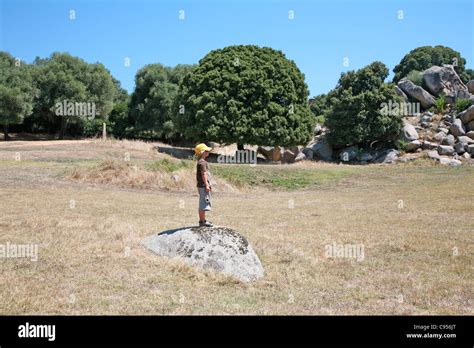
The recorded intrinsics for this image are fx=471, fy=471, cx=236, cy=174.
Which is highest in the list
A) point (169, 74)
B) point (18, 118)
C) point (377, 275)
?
point (169, 74)

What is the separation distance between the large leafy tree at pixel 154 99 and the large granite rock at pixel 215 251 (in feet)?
153

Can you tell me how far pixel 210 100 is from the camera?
41.5 metres

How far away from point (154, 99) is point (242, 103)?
62.4 feet

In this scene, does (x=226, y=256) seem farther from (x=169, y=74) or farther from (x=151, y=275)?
(x=169, y=74)

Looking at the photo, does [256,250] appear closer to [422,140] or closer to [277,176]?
[277,176]

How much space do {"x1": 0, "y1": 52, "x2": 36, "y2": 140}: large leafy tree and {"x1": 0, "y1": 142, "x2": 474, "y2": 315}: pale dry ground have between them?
30508 mm

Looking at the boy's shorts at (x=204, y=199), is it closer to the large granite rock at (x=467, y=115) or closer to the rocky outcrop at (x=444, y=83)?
the large granite rock at (x=467, y=115)

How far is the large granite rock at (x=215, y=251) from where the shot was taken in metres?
9.20

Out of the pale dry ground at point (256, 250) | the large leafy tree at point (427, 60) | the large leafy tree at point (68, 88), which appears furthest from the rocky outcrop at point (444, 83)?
the large leafy tree at point (68, 88)

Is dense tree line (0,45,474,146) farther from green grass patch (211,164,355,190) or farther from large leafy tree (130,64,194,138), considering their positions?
green grass patch (211,164,355,190)

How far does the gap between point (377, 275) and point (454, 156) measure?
3793cm

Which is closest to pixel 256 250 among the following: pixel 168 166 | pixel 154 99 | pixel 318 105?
pixel 168 166
